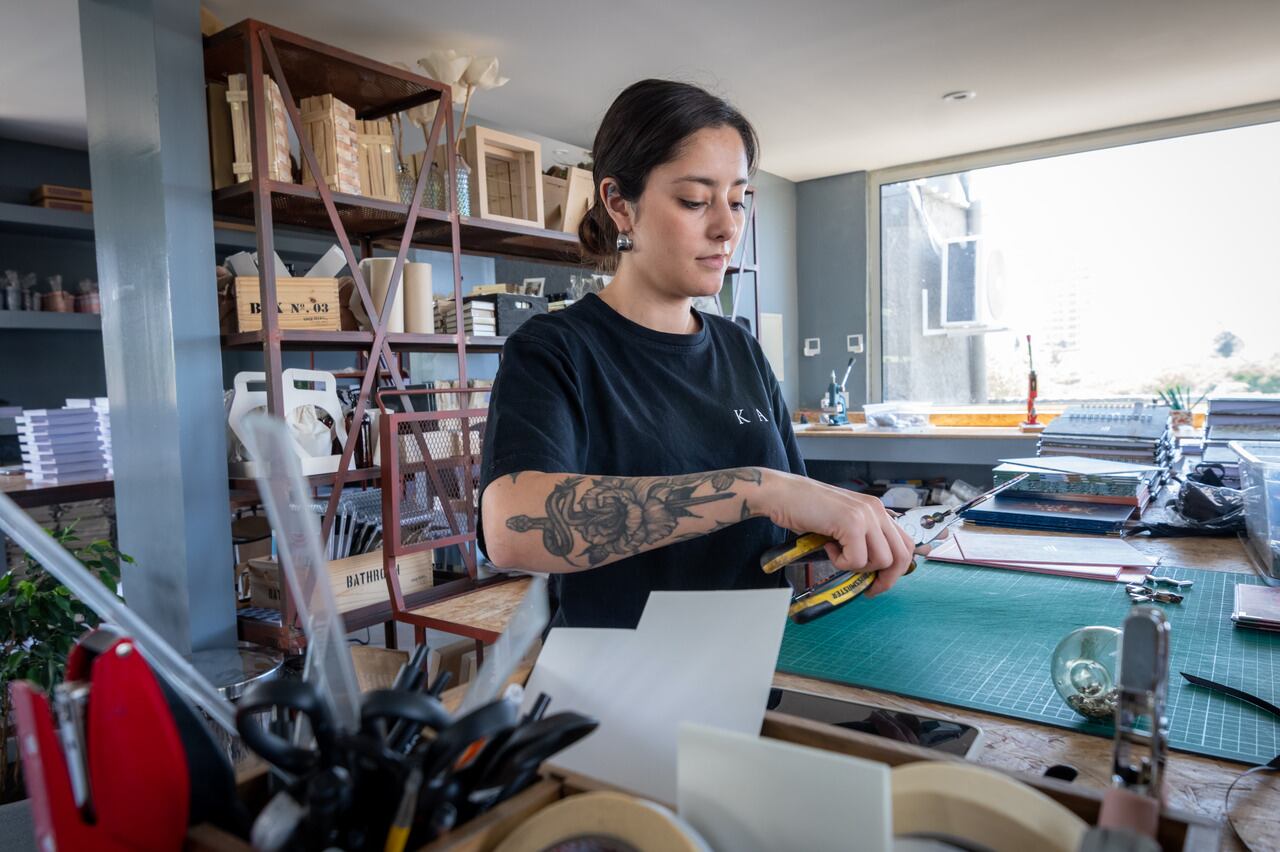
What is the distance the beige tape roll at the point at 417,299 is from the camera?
3055mm

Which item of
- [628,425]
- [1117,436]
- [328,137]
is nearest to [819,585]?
[628,425]

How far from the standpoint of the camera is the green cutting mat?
784 millimetres

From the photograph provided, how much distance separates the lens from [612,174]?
120 centimetres

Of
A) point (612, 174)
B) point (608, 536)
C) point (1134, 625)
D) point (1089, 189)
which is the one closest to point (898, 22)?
point (1089, 189)

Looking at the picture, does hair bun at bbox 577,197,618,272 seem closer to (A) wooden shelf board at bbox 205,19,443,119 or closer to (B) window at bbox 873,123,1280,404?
(A) wooden shelf board at bbox 205,19,443,119

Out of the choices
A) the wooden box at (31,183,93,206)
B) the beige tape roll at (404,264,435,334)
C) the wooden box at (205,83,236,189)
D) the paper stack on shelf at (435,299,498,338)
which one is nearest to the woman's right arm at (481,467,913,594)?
the wooden box at (205,83,236,189)

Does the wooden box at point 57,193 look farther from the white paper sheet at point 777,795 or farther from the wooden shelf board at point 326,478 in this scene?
the white paper sheet at point 777,795

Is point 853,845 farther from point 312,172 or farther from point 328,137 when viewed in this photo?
point 328,137

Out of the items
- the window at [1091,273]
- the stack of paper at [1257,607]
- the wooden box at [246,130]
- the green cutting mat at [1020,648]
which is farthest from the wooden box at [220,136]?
the window at [1091,273]

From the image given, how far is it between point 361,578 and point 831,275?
4.22 metres

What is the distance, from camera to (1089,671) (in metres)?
0.81

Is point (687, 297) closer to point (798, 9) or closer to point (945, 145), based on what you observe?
point (798, 9)

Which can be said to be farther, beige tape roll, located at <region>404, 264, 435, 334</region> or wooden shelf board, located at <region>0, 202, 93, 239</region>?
wooden shelf board, located at <region>0, 202, 93, 239</region>

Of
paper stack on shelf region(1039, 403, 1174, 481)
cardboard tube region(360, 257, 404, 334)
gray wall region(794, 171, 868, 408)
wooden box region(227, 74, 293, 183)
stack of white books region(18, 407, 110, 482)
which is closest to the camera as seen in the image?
paper stack on shelf region(1039, 403, 1174, 481)
